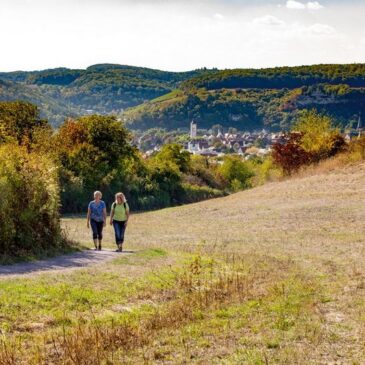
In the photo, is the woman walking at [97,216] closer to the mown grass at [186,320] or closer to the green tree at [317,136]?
the mown grass at [186,320]

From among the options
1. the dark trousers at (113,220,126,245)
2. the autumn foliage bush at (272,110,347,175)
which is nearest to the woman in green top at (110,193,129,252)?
the dark trousers at (113,220,126,245)

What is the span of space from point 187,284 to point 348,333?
528 centimetres

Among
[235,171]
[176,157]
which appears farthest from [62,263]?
[235,171]

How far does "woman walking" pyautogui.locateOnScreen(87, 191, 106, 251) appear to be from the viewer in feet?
68.5

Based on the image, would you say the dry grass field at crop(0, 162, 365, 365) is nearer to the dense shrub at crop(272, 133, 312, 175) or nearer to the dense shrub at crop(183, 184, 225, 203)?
the dense shrub at crop(272, 133, 312, 175)

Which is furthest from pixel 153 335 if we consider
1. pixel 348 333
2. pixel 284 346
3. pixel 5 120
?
pixel 5 120

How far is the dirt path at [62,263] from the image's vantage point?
50.3 feet

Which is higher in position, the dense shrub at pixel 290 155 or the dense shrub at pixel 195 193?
the dense shrub at pixel 290 155

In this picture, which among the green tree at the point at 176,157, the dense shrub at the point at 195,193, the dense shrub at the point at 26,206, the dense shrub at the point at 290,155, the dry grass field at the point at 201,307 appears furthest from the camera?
the green tree at the point at 176,157

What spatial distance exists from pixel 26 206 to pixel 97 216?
274 centimetres

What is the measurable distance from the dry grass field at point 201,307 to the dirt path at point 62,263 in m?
0.69

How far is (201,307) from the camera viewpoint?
11.8 metres

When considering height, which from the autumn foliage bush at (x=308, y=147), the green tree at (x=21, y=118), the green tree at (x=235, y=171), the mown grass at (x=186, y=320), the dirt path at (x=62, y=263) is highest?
the green tree at (x=21, y=118)

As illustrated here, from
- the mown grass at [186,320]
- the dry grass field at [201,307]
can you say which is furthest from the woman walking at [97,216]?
the mown grass at [186,320]
